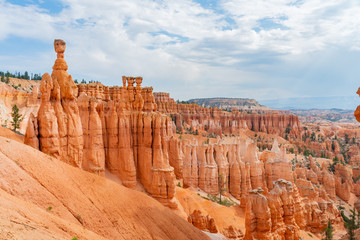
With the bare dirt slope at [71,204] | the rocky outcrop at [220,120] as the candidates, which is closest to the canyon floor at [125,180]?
the bare dirt slope at [71,204]

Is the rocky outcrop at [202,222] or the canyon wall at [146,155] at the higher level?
the canyon wall at [146,155]

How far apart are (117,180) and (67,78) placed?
946cm

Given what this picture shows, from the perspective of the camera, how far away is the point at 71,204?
15750mm

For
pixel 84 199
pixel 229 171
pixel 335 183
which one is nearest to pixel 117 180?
pixel 84 199

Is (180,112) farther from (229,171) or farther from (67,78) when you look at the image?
(67,78)

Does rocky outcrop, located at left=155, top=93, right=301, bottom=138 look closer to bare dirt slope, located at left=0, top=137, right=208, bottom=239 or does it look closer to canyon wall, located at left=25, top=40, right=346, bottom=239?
canyon wall, located at left=25, top=40, right=346, bottom=239

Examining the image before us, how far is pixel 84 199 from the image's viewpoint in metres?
17.0

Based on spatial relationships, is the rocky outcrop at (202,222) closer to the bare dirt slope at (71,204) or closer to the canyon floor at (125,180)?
the canyon floor at (125,180)

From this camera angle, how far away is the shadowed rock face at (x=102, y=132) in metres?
18.9

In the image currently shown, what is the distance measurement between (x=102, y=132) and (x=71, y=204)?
9.40m

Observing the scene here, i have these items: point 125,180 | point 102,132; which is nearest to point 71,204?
point 125,180

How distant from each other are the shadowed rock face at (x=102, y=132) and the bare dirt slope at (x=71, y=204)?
7.28 ft

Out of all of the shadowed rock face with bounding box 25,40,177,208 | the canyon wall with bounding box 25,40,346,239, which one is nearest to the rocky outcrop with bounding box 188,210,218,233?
the canyon wall with bounding box 25,40,346,239

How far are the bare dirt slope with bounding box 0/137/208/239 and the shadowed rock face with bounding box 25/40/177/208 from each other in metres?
Result: 2.22
